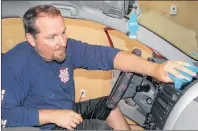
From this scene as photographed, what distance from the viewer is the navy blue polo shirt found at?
1.73 meters

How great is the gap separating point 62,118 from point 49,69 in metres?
0.34

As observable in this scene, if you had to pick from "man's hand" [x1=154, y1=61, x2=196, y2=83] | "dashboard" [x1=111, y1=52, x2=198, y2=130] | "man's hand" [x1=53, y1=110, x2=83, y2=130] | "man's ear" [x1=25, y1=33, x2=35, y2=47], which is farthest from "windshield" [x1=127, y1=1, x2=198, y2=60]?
"man's hand" [x1=53, y1=110, x2=83, y2=130]

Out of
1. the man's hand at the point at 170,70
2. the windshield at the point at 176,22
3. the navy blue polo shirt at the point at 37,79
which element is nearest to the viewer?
the man's hand at the point at 170,70

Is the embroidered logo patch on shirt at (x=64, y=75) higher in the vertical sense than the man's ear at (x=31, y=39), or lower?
lower

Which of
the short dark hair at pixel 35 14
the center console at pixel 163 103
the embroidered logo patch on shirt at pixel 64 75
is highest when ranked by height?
the short dark hair at pixel 35 14

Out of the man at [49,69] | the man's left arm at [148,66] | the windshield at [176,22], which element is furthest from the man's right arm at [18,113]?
the windshield at [176,22]

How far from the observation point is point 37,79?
1.89m

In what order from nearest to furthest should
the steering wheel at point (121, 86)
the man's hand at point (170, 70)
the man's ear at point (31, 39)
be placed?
the man's hand at point (170, 70), the man's ear at point (31, 39), the steering wheel at point (121, 86)

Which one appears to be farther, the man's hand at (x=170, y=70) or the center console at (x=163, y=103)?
the center console at (x=163, y=103)

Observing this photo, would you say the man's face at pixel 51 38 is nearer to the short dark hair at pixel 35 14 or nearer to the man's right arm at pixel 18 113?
the short dark hair at pixel 35 14

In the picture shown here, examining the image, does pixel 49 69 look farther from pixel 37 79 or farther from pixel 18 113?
pixel 18 113

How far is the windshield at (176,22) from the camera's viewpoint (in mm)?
2256

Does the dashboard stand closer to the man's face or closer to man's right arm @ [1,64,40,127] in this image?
the man's face

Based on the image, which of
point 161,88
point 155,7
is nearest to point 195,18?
point 155,7
